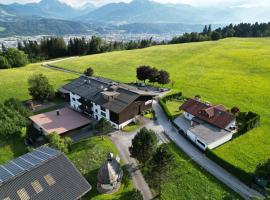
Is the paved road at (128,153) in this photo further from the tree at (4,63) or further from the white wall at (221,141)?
the tree at (4,63)

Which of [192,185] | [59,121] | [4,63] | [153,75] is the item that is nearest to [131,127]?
[59,121]

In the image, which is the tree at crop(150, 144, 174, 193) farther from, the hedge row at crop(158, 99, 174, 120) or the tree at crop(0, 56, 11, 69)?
the tree at crop(0, 56, 11, 69)

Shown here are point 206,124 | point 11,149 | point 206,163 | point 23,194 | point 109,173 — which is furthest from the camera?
point 206,124

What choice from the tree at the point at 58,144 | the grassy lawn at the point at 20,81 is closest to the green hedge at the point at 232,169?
the tree at the point at 58,144

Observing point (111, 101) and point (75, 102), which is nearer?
point (111, 101)

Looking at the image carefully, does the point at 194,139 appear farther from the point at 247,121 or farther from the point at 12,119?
the point at 12,119

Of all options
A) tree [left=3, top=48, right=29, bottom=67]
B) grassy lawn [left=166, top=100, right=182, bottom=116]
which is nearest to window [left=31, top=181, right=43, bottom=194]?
grassy lawn [left=166, top=100, right=182, bottom=116]
